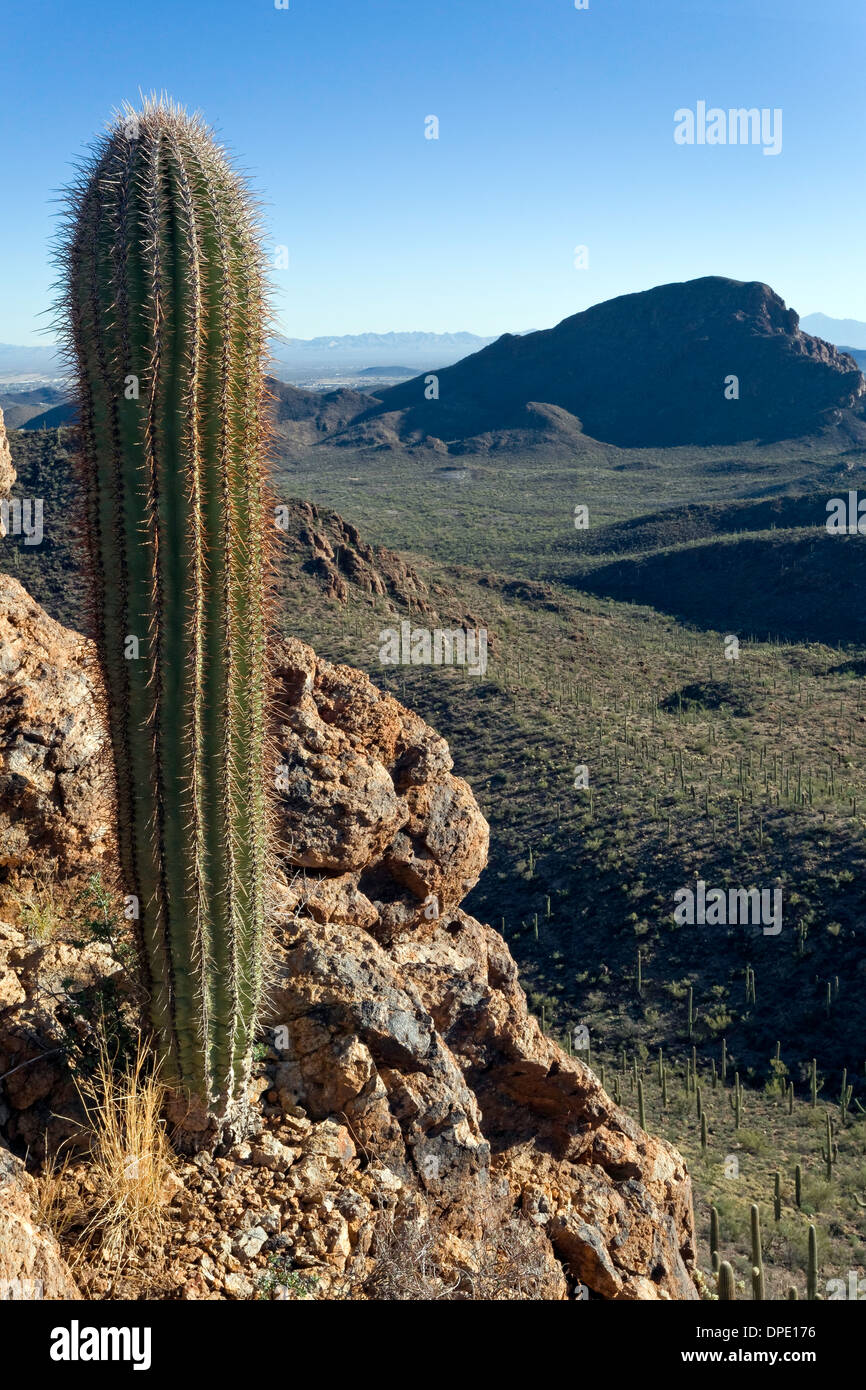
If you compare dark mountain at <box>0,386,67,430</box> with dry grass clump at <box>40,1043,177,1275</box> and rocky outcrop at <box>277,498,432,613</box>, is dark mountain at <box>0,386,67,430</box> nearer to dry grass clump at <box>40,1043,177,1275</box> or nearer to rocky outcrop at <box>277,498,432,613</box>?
rocky outcrop at <box>277,498,432,613</box>

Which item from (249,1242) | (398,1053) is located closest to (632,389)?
(398,1053)

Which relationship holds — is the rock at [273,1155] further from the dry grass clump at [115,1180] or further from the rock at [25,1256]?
the rock at [25,1256]

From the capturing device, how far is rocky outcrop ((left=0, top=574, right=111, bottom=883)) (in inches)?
191

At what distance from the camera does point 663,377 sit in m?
94.4

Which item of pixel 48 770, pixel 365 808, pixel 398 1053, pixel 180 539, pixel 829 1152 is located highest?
pixel 180 539

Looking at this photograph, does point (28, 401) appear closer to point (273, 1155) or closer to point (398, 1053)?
point (398, 1053)

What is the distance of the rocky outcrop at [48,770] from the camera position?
15.9ft

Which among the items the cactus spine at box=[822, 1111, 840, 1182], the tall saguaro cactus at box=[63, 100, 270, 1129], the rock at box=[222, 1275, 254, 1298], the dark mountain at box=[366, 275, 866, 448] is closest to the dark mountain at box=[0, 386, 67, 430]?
the dark mountain at box=[366, 275, 866, 448]

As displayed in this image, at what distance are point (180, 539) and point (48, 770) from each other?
2.09 m

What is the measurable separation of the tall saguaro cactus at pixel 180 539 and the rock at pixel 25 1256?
773 millimetres

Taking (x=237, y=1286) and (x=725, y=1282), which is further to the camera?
(x=725, y=1282)

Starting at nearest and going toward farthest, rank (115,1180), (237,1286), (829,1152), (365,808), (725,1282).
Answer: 1. (237,1286)
2. (115,1180)
3. (725,1282)
4. (365,808)
5. (829,1152)

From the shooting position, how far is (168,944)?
12.0 feet
